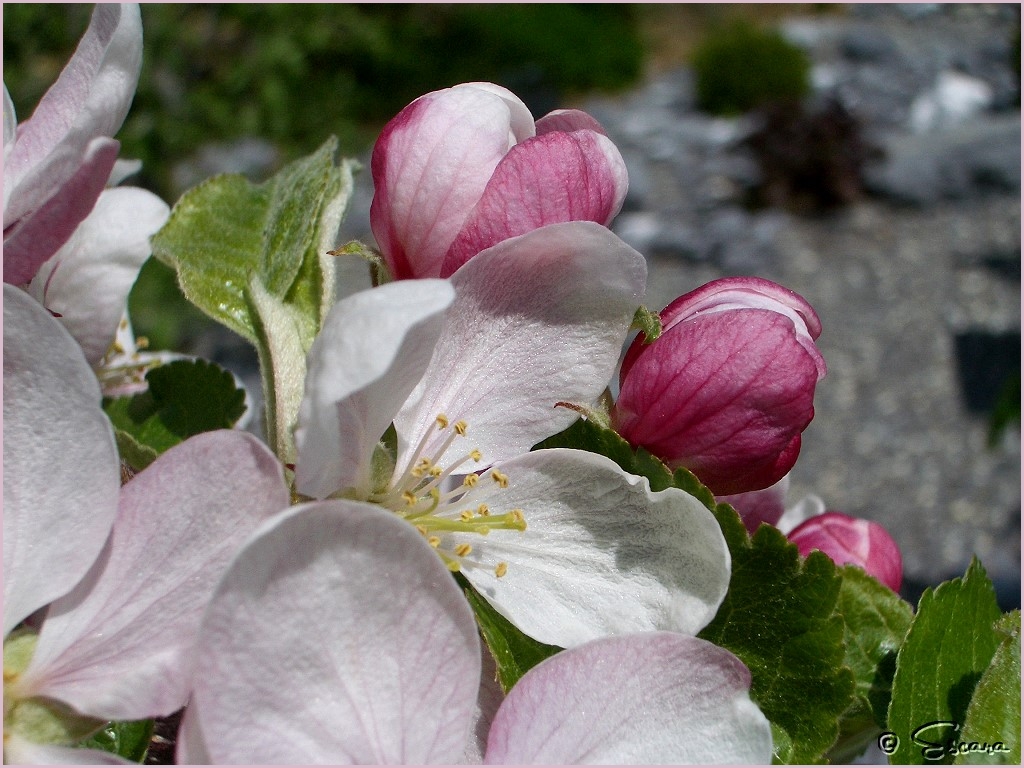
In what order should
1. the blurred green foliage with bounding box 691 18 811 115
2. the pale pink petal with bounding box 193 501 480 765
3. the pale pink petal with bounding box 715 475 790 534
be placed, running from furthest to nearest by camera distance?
the blurred green foliage with bounding box 691 18 811 115
the pale pink petal with bounding box 715 475 790 534
the pale pink petal with bounding box 193 501 480 765

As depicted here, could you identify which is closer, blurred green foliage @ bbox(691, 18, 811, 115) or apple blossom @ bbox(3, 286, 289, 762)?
apple blossom @ bbox(3, 286, 289, 762)

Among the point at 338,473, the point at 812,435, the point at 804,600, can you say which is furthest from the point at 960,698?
the point at 812,435

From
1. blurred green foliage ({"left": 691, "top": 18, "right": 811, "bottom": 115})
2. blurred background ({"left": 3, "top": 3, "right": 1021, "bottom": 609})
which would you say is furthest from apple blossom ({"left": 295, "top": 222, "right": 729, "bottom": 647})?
blurred green foliage ({"left": 691, "top": 18, "right": 811, "bottom": 115})

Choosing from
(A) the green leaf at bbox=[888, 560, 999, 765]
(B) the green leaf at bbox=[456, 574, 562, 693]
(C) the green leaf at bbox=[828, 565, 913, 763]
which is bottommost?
(C) the green leaf at bbox=[828, 565, 913, 763]

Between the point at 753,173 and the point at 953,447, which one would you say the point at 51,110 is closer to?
the point at 953,447

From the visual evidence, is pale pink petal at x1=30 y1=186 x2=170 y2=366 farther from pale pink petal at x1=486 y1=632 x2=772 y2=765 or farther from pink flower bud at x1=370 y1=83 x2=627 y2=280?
pale pink petal at x1=486 y1=632 x2=772 y2=765

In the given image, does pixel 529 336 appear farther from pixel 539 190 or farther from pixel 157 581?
pixel 157 581

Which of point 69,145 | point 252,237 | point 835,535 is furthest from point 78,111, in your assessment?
point 835,535

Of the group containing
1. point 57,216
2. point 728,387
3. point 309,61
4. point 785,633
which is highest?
point 57,216
